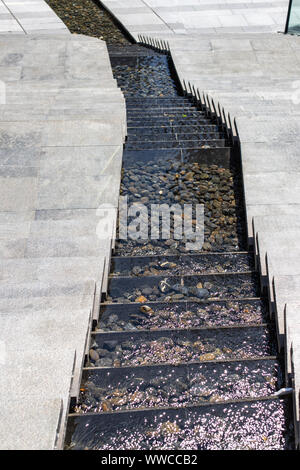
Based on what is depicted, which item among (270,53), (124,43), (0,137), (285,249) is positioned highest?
(285,249)

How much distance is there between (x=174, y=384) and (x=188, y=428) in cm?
48

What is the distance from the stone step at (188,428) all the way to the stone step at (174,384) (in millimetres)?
171

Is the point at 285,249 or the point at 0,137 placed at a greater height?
the point at 285,249

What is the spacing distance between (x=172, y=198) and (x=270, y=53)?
30.5 ft

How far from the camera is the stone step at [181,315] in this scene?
4887 millimetres

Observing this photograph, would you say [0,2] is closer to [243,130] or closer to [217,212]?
[243,130]

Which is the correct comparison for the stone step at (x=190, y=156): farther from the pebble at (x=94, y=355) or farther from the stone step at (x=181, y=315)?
the pebble at (x=94, y=355)

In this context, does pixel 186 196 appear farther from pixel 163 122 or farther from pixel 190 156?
pixel 163 122

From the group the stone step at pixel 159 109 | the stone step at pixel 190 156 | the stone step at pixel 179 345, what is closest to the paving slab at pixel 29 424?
the stone step at pixel 179 345

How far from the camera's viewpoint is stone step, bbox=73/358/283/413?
13.0ft

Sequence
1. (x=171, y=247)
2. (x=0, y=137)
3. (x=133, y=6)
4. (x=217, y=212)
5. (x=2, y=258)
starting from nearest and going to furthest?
(x=2, y=258), (x=171, y=247), (x=217, y=212), (x=0, y=137), (x=133, y=6)

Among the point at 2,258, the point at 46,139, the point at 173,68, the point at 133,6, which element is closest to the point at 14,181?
the point at 46,139

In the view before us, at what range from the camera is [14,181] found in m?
7.35

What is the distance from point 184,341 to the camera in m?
4.55
